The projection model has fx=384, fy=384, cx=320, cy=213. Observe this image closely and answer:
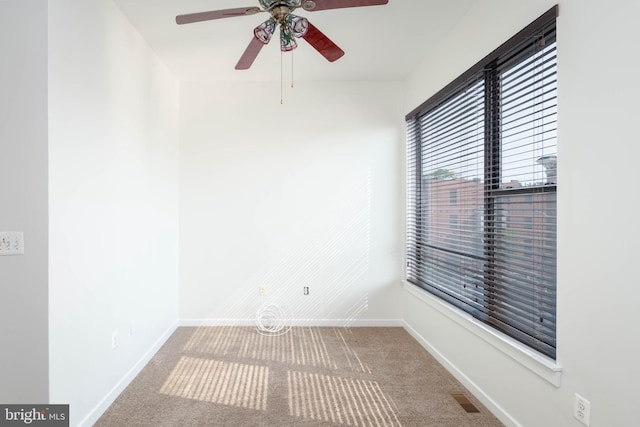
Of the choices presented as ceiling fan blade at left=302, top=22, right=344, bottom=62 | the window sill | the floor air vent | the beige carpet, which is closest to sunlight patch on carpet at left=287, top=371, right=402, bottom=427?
the beige carpet

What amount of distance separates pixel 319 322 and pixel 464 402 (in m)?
1.90

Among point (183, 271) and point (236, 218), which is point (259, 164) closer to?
point (236, 218)

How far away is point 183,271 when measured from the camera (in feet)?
13.5

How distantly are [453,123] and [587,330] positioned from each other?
1875mm

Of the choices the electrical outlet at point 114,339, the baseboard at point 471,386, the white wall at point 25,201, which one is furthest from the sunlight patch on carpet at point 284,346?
the white wall at point 25,201

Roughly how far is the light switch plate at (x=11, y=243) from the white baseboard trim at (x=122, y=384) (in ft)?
3.32

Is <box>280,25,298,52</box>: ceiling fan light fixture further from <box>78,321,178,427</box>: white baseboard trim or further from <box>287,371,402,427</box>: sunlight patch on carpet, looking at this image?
<box>78,321,178,427</box>: white baseboard trim

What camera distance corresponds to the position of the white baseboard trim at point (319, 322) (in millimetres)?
4117

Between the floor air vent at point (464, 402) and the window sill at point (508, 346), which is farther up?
the window sill at point (508, 346)

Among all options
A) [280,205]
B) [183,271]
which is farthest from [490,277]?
[183,271]

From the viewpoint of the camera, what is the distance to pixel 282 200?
13.6ft

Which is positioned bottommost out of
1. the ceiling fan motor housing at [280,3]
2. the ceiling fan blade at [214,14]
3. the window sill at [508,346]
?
the window sill at [508,346]

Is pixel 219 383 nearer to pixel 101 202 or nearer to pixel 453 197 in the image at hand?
pixel 101 202

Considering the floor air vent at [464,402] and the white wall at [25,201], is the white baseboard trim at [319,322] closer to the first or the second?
the floor air vent at [464,402]
